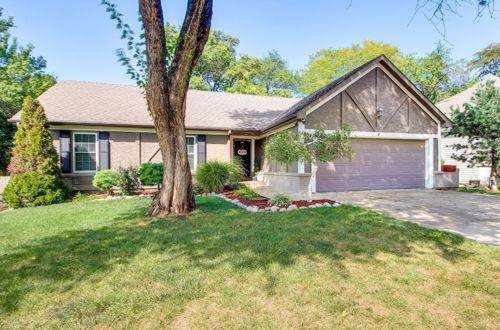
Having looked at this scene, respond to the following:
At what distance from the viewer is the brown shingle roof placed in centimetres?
1098

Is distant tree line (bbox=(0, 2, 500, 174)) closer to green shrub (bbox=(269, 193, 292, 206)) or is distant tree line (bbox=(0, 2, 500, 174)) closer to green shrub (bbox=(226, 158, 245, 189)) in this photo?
green shrub (bbox=(226, 158, 245, 189))

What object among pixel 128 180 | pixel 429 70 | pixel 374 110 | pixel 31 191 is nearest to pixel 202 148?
pixel 128 180

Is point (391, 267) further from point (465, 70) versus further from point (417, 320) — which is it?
point (465, 70)

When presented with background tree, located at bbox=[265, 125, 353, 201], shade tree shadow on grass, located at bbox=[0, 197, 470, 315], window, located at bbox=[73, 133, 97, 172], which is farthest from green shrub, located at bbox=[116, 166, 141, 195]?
background tree, located at bbox=[265, 125, 353, 201]

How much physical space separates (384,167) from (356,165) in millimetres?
1366

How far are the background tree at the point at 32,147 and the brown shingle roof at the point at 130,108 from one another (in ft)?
4.21

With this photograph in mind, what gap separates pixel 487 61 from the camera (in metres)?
27.6

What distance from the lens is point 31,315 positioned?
220cm

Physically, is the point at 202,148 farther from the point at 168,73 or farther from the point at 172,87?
the point at 172,87

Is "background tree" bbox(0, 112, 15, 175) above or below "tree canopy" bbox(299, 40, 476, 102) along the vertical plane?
below

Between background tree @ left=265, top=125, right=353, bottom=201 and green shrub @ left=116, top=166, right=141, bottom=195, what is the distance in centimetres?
560

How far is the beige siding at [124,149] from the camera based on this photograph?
1121 centimetres

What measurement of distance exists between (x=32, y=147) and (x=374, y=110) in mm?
12457

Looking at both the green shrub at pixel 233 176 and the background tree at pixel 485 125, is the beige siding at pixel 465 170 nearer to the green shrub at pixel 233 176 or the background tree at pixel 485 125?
the background tree at pixel 485 125
